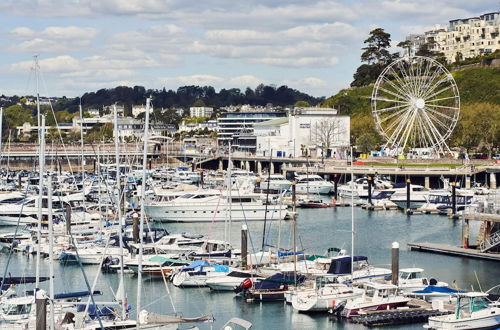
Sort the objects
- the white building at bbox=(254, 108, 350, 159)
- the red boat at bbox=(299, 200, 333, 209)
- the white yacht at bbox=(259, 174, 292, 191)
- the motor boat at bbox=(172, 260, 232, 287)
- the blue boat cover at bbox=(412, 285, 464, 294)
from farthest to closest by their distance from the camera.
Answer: the white building at bbox=(254, 108, 350, 159), the white yacht at bbox=(259, 174, 292, 191), the red boat at bbox=(299, 200, 333, 209), the motor boat at bbox=(172, 260, 232, 287), the blue boat cover at bbox=(412, 285, 464, 294)

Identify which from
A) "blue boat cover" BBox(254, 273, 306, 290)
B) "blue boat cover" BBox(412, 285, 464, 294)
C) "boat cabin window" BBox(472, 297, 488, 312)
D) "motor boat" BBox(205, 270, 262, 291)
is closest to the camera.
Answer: "boat cabin window" BBox(472, 297, 488, 312)

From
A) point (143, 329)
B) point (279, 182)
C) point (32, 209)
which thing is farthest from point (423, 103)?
point (143, 329)

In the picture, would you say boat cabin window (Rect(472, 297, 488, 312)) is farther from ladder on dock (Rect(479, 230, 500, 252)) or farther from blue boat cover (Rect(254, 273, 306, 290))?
ladder on dock (Rect(479, 230, 500, 252))

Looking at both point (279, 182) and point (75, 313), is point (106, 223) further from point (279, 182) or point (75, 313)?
point (279, 182)

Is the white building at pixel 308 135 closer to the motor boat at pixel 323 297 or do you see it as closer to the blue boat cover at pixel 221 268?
the blue boat cover at pixel 221 268

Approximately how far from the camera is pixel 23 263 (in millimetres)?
53469

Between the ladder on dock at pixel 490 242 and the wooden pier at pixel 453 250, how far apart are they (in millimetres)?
330

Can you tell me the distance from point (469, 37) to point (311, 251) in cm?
13067

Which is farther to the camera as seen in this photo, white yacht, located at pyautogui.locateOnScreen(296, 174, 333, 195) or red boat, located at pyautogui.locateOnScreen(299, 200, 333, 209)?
white yacht, located at pyautogui.locateOnScreen(296, 174, 333, 195)

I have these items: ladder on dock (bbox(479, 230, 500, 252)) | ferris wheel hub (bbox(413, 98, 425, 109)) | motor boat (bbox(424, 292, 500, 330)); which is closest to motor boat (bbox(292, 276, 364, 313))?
motor boat (bbox(424, 292, 500, 330))

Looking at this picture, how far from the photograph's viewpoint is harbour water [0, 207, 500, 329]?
40.3 meters

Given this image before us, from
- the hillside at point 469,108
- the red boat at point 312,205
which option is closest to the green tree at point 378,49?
the hillside at point 469,108

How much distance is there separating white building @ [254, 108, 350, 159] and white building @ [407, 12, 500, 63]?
1454 inches

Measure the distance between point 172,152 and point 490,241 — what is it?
335 feet
